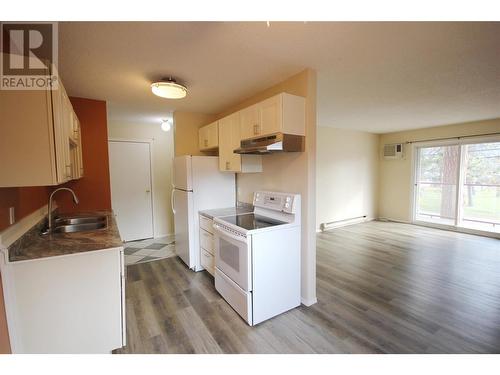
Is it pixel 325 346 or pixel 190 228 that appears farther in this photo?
pixel 190 228

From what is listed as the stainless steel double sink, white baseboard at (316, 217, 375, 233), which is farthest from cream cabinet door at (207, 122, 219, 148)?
white baseboard at (316, 217, 375, 233)

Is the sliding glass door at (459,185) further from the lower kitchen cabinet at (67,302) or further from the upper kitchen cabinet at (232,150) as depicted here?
the lower kitchen cabinet at (67,302)

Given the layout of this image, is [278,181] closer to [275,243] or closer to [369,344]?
[275,243]

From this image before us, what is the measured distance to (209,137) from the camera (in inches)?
141

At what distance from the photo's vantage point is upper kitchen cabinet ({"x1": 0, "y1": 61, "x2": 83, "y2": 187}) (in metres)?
1.31

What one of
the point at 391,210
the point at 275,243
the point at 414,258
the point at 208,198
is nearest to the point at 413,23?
the point at 275,243

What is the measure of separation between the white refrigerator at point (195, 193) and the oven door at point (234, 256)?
75 cm

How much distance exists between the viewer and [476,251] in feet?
13.0

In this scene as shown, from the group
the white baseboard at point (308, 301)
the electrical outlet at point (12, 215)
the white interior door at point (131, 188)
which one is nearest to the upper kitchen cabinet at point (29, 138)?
the electrical outlet at point (12, 215)

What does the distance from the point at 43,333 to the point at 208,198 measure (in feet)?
7.10

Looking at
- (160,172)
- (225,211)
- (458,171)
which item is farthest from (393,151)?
(160,172)

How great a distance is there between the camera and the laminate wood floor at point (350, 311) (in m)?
1.89

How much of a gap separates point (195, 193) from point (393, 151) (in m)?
5.55

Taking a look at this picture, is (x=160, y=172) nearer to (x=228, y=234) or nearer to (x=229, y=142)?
(x=229, y=142)
